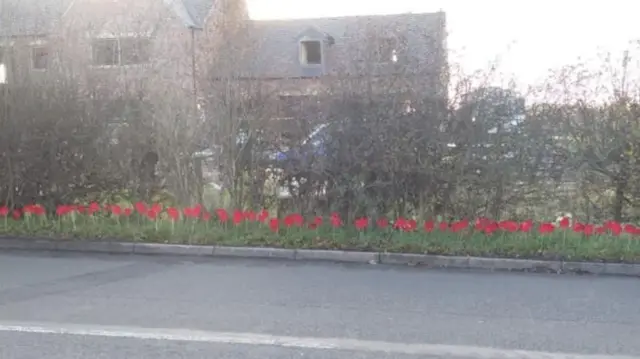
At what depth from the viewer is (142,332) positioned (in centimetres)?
528

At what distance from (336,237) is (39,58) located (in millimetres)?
5577

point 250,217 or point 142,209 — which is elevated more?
point 142,209

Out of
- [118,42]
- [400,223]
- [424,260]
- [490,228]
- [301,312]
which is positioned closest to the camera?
[301,312]

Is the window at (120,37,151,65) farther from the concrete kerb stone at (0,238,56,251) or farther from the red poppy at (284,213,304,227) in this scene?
the red poppy at (284,213,304,227)

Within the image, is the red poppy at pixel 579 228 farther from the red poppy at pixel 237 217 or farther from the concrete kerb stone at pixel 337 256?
the red poppy at pixel 237 217

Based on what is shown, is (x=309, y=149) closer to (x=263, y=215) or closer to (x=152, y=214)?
(x=263, y=215)

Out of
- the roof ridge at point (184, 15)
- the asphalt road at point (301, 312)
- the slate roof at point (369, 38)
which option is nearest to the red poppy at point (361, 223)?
the asphalt road at point (301, 312)

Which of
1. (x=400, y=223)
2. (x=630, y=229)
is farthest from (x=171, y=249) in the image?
(x=630, y=229)

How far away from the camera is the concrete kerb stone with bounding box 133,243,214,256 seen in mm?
8516

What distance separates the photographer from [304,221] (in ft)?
30.5

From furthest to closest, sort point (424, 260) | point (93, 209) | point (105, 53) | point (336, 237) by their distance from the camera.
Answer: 1. point (105, 53)
2. point (93, 209)
3. point (336, 237)
4. point (424, 260)

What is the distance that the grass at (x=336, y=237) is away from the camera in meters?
7.89

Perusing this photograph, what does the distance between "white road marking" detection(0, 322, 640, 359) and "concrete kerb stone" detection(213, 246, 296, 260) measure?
303cm

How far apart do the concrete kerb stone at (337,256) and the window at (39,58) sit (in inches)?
202
